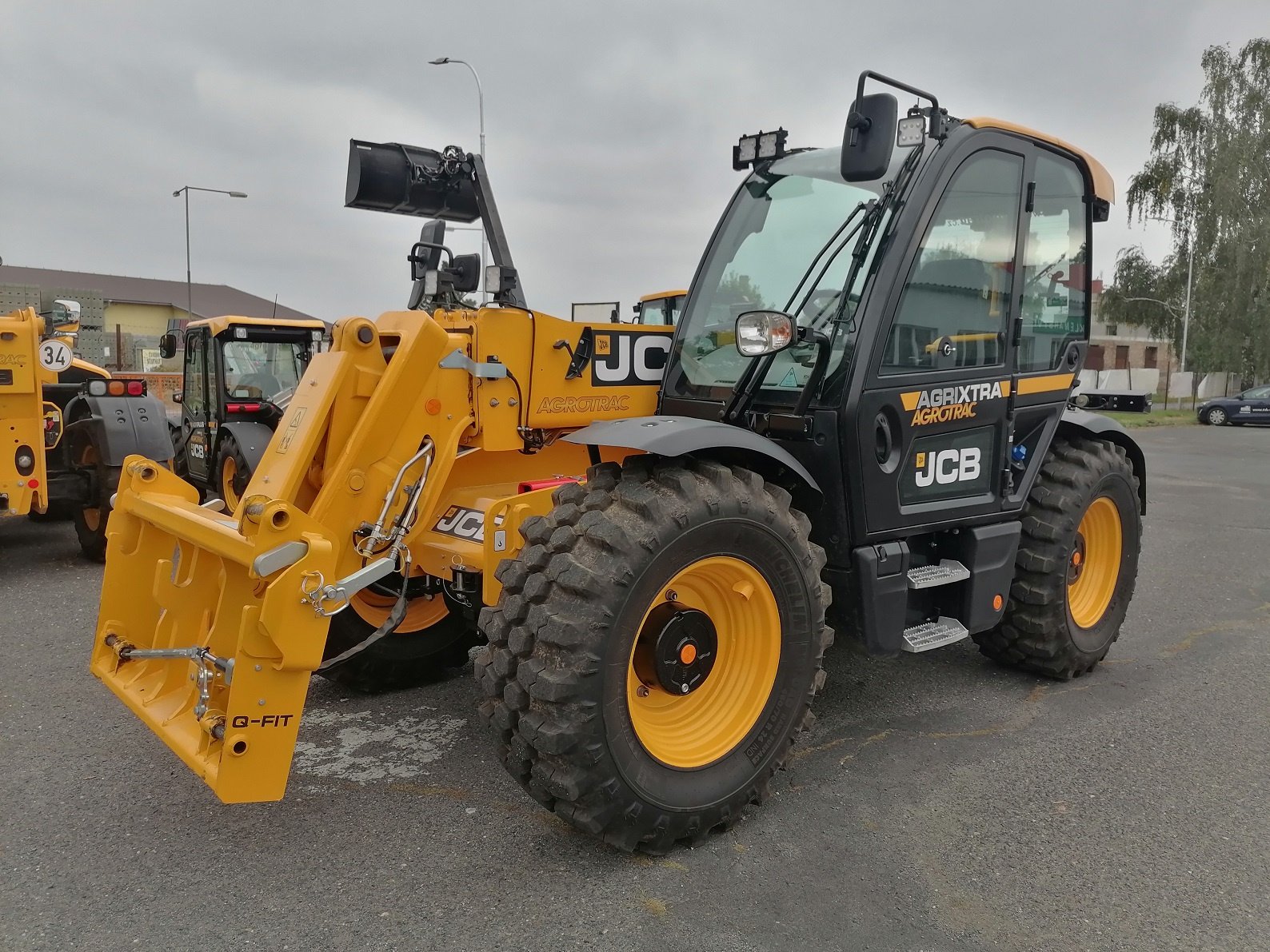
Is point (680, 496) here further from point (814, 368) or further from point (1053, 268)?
point (1053, 268)

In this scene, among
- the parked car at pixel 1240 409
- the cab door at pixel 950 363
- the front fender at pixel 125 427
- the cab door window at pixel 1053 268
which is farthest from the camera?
the parked car at pixel 1240 409

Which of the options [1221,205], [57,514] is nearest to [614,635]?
[57,514]

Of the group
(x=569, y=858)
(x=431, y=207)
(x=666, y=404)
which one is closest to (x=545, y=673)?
(x=569, y=858)

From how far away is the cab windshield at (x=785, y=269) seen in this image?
3736 millimetres

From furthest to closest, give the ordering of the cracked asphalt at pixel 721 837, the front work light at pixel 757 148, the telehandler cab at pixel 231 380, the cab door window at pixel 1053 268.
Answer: the telehandler cab at pixel 231 380
the cab door window at pixel 1053 268
the front work light at pixel 757 148
the cracked asphalt at pixel 721 837

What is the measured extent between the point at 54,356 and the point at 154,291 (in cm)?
5305

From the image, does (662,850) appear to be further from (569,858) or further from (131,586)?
(131,586)

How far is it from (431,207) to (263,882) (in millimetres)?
3098

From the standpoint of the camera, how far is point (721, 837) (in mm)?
3191

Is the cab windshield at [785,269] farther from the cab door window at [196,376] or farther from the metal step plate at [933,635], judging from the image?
the cab door window at [196,376]

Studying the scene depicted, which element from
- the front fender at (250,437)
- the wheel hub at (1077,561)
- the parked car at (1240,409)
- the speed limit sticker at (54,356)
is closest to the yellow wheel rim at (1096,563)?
the wheel hub at (1077,561)

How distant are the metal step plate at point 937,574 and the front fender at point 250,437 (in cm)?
590

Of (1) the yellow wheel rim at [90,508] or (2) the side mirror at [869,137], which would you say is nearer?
(2) the side mirror at [869,137]

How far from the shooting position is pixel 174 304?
49156mm
